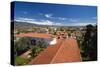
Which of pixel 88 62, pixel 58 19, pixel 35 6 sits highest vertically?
pixel 35 6

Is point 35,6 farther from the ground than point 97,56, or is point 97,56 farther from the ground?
point 35,6

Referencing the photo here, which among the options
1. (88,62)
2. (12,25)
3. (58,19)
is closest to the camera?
(12,25)

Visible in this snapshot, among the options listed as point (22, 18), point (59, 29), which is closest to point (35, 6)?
point (22, 18)

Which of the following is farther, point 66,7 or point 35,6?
point 66,7

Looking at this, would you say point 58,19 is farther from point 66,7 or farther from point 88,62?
point 88,62

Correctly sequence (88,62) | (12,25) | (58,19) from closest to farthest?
(12,25), (58,19), (88,62)
